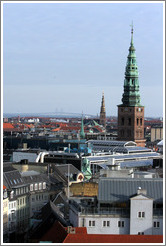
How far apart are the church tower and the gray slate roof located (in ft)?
342

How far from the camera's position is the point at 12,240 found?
5688 centimetres

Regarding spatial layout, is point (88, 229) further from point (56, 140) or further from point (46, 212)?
point (56, 140)

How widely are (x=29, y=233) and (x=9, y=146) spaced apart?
104804 millimetres

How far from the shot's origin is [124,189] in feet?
153

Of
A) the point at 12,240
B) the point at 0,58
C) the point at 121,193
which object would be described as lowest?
the point at 12,240

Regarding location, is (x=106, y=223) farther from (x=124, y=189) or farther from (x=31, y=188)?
(x=31, y=188)

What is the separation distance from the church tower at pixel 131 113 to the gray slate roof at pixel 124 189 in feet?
342

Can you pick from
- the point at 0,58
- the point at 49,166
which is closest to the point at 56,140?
the point at 49,166

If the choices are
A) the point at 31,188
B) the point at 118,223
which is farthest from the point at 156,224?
the point at 31,188

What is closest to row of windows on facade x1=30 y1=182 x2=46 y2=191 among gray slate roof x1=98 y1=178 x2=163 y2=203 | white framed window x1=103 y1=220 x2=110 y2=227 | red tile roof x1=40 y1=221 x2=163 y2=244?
gray slate roof x1=98 y1=178 x2=163 y2=203

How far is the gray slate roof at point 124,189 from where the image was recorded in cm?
4619

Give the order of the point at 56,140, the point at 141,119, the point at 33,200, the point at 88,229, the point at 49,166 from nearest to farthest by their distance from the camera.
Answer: the point at 88,229
the point at 33,200
the point at 49,166
the point at 56,140
the point at 141,119

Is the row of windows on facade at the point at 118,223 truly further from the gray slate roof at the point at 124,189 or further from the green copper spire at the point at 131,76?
the green copper spire at the point at 131,76

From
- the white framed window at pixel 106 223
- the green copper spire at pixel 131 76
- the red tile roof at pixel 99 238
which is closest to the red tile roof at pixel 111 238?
the red tile roof at pixel 99 238
